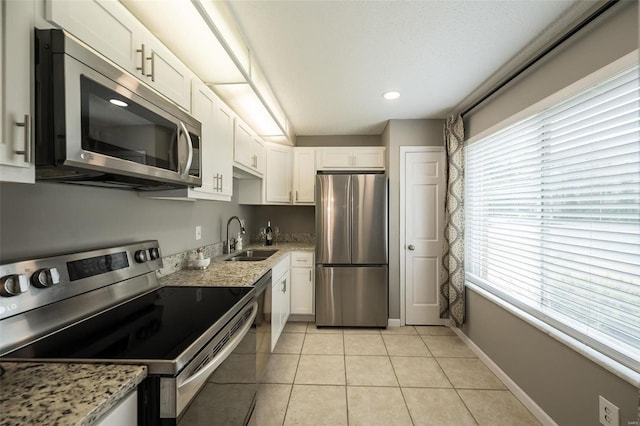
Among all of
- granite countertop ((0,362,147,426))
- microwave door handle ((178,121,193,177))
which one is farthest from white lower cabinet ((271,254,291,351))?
granite countertop ((0,362,147,426))

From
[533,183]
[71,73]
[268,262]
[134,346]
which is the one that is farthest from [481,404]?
[71,73]

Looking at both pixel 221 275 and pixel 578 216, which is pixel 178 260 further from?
pixel 578 216

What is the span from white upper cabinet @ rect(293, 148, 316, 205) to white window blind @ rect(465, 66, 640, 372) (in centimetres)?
209

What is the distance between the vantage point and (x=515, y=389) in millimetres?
1979

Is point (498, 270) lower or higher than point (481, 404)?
higher

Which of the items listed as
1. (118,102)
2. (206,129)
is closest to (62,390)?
(118,102)

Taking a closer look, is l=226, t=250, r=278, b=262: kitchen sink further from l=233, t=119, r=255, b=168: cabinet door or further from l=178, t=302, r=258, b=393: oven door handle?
l=178, t=302, r=258, b=393: oven door handle

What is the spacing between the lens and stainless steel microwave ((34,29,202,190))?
77 centimetres

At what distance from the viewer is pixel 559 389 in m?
1.61

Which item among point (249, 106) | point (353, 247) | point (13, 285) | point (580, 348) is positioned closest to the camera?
point (13, 285)

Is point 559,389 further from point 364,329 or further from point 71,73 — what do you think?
point 71,73

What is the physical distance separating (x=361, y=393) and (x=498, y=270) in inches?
59.6

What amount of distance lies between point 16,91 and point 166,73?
0.74 meters

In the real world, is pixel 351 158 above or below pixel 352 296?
above
